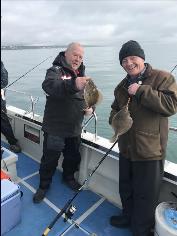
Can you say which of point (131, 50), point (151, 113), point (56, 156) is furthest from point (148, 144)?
point (56, 156)

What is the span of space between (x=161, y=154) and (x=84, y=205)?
59.5 inches

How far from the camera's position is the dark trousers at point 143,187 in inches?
105

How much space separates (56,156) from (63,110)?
68cm

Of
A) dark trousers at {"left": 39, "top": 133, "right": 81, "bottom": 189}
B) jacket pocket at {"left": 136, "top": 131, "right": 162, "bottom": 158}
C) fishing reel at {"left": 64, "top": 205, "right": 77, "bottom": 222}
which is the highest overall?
jacket pocket at {"left": 136, "top": 131, "right": 162, "bottom": 158}

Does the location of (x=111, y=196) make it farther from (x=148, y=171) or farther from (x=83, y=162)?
(x=148, y=171)

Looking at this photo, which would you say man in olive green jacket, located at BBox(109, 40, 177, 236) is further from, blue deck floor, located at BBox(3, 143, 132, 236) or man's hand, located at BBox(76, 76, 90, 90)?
blue deck floor, located at BBox(3, 143, 132, 236)

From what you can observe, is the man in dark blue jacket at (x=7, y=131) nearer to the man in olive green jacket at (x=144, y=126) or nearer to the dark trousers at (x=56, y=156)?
the dark trousers at (x=56, y=156)

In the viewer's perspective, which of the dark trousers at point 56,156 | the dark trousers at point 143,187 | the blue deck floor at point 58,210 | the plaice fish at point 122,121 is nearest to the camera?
the plaice fish at point 122,121

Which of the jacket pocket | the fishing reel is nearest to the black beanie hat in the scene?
the jacket pocket

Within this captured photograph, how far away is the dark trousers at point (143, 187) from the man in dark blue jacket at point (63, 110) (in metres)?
0.85

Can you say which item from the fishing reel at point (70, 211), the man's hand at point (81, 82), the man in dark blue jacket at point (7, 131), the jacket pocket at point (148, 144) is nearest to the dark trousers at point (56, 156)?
the fishing reel at point (70, 211)

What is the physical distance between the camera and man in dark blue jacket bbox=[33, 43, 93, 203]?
3.03 metres

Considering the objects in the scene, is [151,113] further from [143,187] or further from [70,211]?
[70,211]

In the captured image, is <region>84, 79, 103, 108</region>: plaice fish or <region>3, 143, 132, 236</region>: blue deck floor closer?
<region>84, 79, 103, 108</region>: plaice fish
